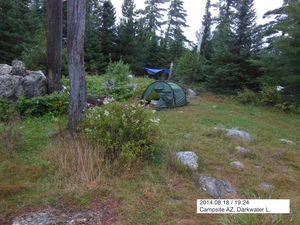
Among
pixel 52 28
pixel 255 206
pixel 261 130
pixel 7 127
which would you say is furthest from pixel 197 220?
pixel 52 28

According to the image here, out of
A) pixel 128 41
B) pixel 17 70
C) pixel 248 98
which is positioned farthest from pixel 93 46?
pixel 17 70

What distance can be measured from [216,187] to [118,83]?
25.2 ft

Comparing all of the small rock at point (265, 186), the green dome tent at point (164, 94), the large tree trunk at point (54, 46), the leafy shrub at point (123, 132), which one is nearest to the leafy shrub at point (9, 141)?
the leafy shrub at point (123, 132)

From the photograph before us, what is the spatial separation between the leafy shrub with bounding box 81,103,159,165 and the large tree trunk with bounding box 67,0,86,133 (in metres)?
0.46

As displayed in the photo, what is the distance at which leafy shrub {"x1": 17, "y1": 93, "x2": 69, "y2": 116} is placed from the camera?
23.2ft

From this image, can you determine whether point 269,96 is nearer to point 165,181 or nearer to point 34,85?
point 34,85

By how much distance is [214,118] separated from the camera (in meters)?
8.63

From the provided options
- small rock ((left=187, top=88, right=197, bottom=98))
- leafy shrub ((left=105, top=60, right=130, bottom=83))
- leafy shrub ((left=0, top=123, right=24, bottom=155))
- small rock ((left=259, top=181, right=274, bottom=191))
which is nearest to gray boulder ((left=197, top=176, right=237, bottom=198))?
small rock ((left=259, top=181, right=274, bottom=191))

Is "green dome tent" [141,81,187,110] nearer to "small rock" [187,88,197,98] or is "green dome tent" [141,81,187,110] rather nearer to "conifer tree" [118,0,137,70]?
"small rock" [187,88,197,98]

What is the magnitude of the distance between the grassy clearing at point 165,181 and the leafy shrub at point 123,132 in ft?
0.84

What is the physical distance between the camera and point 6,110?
6582 millimetres

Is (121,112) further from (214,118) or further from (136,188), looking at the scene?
(214,118)

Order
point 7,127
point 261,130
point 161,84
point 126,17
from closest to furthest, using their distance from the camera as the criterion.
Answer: point 7,127, point 261,130, point 161,84, point 126,17

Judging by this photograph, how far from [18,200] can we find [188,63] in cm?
1497
